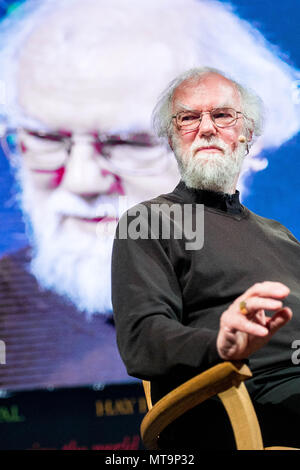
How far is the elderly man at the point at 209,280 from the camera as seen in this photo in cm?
117

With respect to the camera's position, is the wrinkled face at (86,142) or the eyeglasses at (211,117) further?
the wrinkled face at (86,142)

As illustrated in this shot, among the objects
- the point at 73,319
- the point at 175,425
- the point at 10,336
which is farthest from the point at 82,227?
the point at 175,425

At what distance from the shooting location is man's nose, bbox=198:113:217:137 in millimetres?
1819

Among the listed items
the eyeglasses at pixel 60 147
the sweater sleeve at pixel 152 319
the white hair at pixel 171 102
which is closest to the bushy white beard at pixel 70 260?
the eyeglasses at pixel 60 147

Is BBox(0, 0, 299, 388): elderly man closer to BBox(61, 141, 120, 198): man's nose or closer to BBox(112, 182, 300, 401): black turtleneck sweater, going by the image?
BBox(61, 141, 120, 198): man's nose

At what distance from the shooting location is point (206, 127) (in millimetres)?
1818

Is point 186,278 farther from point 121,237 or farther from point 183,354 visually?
point 183,354

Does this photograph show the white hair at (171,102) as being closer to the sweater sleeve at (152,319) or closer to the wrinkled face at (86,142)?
the sweater sleeve at (152,319)

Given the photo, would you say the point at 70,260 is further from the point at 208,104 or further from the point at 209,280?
Answer: the point at 209,280

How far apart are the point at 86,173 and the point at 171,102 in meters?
1.12

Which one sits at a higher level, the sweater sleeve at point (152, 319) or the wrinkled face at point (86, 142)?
the wrinkled face at point (86, 142)

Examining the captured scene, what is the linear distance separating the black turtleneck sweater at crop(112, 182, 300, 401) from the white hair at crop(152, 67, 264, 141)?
28 cm

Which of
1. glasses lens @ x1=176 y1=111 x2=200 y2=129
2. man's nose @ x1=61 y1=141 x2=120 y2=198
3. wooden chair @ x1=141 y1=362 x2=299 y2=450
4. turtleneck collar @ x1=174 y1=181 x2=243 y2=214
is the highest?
man's nose @ x1=61 y1=141 x2=120 y2=198

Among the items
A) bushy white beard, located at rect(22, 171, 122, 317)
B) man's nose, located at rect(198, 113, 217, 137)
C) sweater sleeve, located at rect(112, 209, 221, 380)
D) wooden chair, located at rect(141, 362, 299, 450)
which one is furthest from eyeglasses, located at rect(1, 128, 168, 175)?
wooden chair, located at rect(141, 362, 299, 450)
